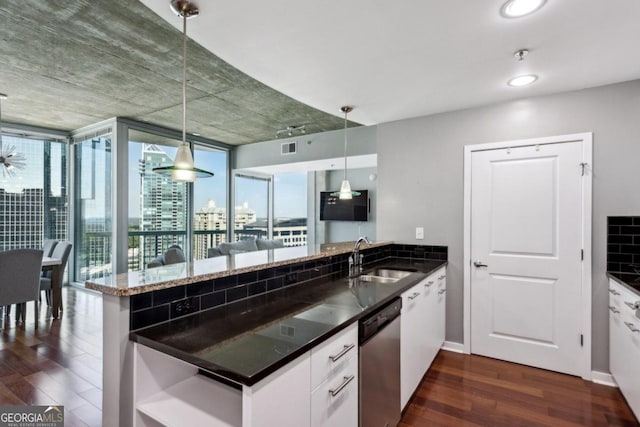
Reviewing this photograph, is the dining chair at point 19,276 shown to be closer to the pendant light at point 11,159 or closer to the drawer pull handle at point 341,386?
the pendant light at point 11,159

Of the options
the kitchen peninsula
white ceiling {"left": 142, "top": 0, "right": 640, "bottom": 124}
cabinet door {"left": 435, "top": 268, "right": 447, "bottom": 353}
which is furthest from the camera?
cabinet door {"left": 435, "top": 268, "right": 447, "bottom": 353}

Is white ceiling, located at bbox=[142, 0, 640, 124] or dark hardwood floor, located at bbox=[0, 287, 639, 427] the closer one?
white ceiling, located at bbox=[142, 0, 640, 124]

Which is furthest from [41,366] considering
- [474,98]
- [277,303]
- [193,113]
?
[474,98]

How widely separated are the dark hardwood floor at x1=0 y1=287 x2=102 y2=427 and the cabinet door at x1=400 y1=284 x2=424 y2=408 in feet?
6.46

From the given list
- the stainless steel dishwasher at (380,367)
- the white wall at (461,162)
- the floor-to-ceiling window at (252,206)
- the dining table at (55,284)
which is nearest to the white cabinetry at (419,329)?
the stainless steel dishwasher at (380,367)

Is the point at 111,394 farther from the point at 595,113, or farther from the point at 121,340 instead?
the point at 595,113

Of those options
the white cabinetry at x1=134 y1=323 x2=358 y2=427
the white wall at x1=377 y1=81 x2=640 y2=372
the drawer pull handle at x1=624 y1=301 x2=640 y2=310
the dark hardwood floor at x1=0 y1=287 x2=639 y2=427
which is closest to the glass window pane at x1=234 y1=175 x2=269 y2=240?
the dark hardwood floor at x1=0 y1=287 x2=639 y2=427

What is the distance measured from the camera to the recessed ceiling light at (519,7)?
1605 millimetres

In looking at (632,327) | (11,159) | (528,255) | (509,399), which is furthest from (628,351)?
(11,159)

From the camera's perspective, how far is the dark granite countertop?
105cm

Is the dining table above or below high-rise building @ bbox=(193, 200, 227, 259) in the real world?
below

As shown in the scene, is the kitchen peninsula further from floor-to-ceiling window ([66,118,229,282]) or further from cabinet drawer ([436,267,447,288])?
floor-to-ceiling window ([66,118,229,282])

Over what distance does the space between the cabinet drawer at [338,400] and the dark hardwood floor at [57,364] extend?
1.68 m

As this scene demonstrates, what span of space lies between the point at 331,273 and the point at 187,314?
125 centimetres
